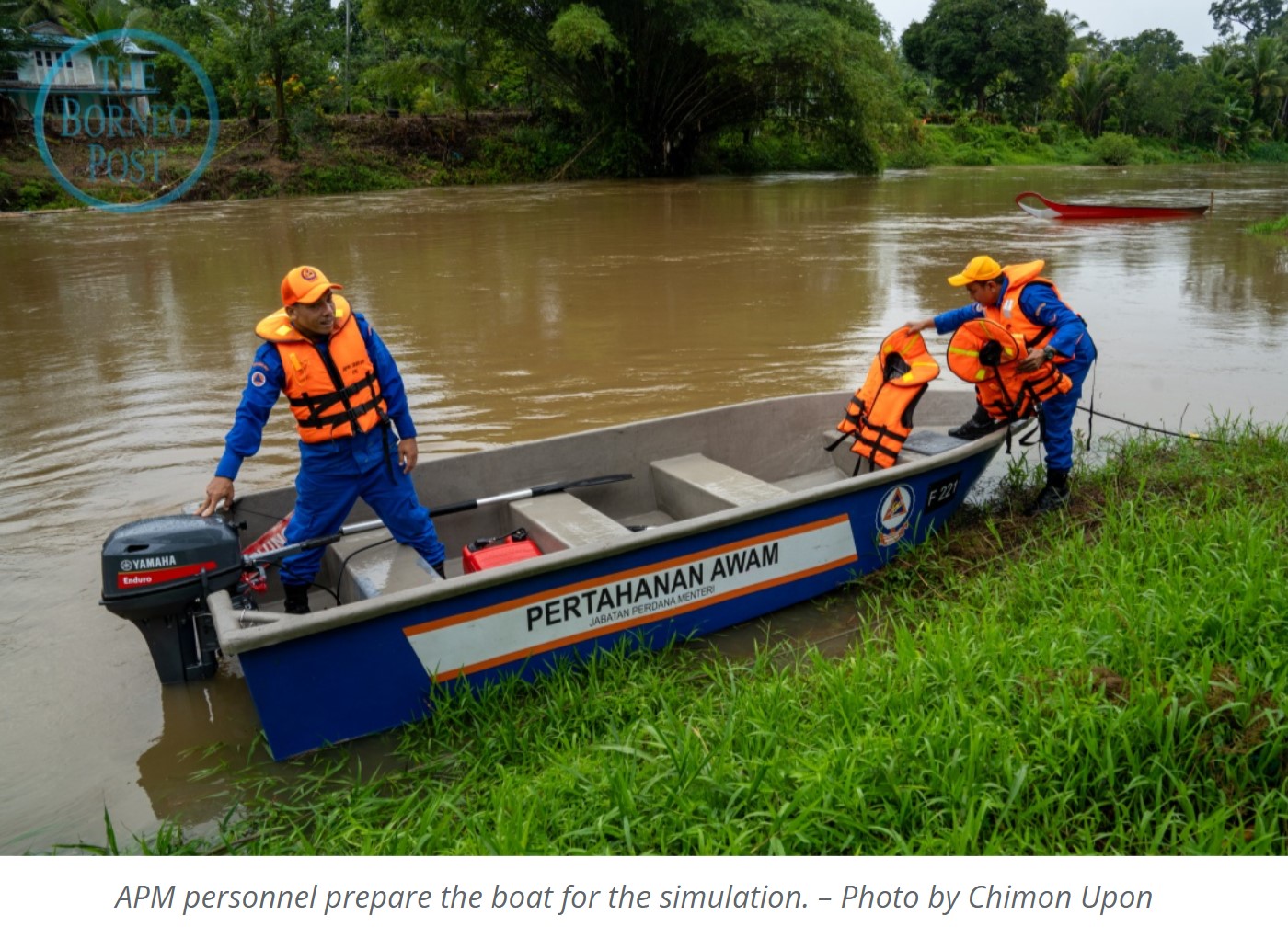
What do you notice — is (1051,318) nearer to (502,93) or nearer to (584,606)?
(584,606)

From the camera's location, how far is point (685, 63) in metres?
29.2

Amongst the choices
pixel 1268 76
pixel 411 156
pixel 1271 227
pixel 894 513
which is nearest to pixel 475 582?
pixel 894 513

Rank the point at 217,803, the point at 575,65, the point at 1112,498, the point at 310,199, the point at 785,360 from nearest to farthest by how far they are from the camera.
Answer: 1. the point at 217,803
2. the point at 1112,498
3. the point at 785,360
4. the point at 310,199
5. the point at 575,65

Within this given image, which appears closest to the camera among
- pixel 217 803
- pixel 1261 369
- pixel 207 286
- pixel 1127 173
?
pixel 217 803

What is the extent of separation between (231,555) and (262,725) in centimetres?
66

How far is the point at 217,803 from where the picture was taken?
11.2 feet

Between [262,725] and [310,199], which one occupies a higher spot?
[310,199]

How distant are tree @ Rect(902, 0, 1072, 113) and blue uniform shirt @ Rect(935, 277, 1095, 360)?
45.1 meters

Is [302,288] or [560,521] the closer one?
[302,288]

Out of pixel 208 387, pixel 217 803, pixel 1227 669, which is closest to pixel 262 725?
pixel 217 803

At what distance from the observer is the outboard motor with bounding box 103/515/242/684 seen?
356 cm

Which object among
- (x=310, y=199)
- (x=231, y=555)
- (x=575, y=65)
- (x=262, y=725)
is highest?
(x=575, y=65)

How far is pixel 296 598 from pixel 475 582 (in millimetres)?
1093
